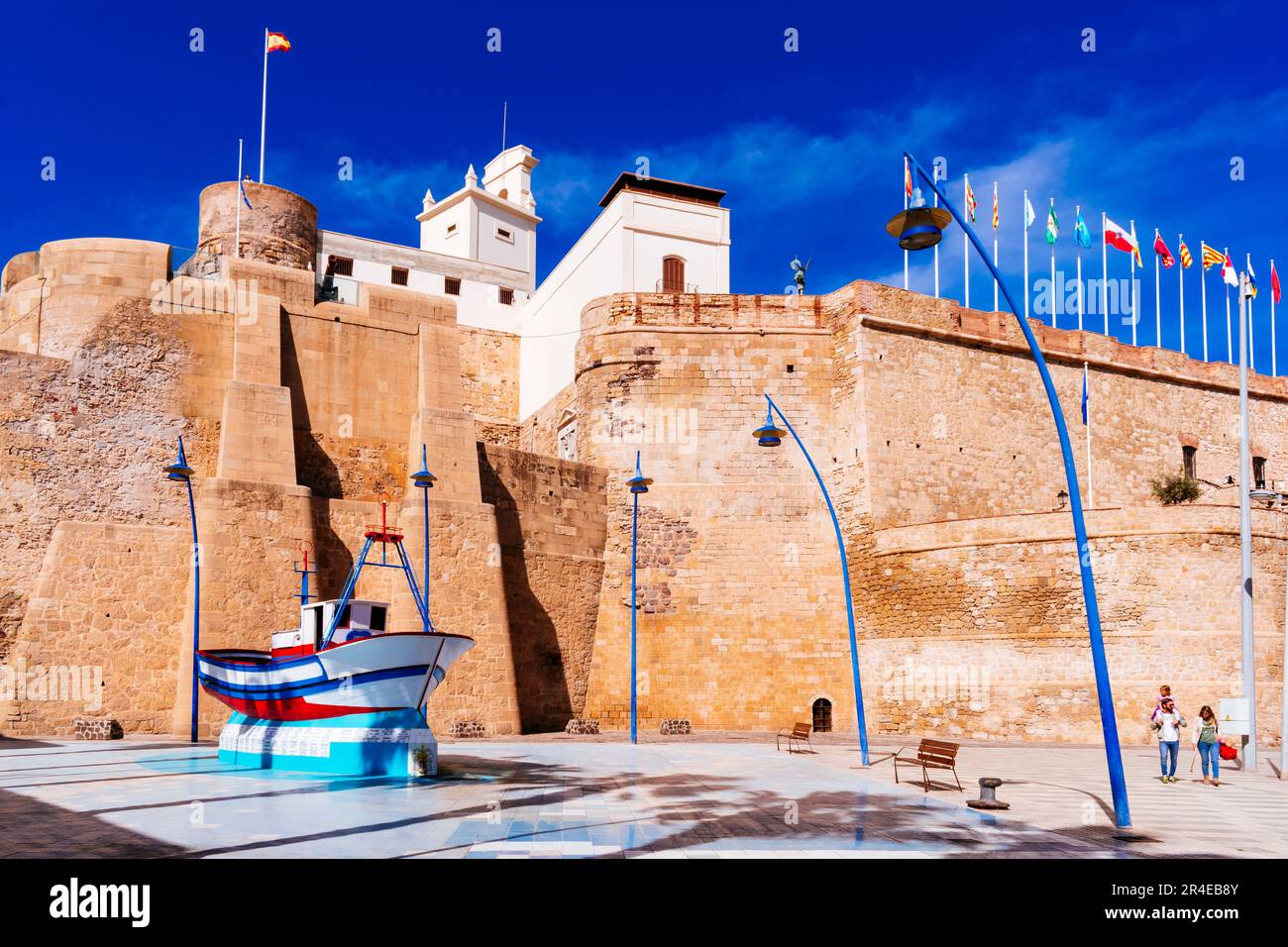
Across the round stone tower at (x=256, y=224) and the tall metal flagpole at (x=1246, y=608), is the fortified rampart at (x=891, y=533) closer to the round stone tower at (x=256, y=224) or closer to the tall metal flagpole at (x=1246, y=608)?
the tall metal flagpole at (x=1246, y=608)

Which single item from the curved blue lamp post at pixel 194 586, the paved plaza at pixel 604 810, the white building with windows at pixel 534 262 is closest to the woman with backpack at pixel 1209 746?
the paved plaza at pixel 604 810

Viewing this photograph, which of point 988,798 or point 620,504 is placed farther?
point 620,504

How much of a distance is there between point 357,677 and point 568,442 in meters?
17.5

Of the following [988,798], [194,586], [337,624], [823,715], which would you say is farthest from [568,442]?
[988,798]

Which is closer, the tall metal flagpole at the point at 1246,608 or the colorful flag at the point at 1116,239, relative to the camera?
the tall metal flagpole at the point at 1246,608

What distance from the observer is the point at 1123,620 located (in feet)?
79.5

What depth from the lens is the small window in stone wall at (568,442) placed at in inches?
1241

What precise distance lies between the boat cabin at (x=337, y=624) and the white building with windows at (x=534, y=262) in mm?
15277

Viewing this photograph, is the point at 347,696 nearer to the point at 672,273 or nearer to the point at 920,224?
the point at 920,224

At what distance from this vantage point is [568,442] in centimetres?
3219

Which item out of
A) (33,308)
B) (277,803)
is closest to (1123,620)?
(277,803)

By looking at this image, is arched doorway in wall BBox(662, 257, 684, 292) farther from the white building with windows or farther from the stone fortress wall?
the stone fortress wall
